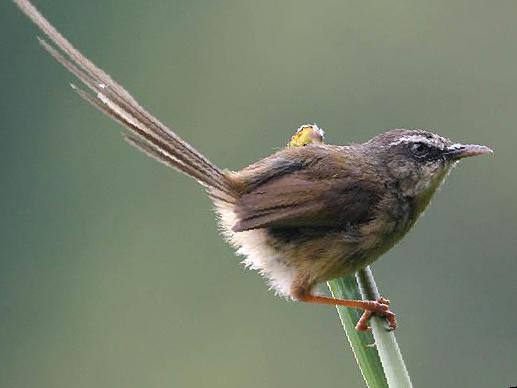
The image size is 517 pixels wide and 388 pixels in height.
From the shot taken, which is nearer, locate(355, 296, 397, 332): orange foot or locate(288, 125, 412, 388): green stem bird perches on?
locate(288, 125, 412, 388): green stem bird perches on

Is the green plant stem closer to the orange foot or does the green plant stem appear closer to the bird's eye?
the orange foot

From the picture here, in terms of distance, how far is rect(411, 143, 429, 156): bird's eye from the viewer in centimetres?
471

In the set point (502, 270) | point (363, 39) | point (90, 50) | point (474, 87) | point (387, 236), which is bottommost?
point (387, 236)

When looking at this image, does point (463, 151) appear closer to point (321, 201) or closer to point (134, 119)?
point (321, 201)

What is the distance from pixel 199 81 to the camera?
85.4ft

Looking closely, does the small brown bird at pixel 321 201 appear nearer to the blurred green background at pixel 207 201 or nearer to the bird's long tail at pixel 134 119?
the bird's long tail at pixel 134 119

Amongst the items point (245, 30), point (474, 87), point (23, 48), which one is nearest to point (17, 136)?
point (23, 48)

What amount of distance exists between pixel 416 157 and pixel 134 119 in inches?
48.6

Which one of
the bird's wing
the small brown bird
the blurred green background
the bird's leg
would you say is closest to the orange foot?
the bird's leg

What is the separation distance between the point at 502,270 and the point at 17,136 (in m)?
11.1

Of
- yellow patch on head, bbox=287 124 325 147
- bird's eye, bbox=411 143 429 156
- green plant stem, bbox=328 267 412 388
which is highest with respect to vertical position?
yellow patch on head, bbox=287 124 325 147

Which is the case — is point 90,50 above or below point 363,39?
above

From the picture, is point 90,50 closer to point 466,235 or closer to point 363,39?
point 363,39

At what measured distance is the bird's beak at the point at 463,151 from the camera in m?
4.44
